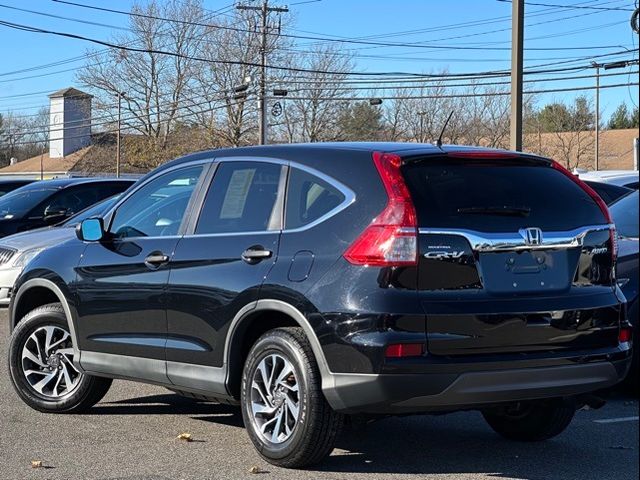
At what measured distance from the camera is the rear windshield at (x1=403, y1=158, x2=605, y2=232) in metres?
5.15

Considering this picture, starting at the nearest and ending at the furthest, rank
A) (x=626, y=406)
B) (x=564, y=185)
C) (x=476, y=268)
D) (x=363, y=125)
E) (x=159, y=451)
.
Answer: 1. (x=476, y=268)
2. (x=564, y=185)
3. (x=159, y=451)
4. (x=626, y=406)
5. (x=363, y=125)

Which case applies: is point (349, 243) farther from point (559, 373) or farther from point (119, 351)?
point (119, 351)

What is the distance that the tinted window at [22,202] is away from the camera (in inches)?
562

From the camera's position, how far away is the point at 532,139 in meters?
57.7

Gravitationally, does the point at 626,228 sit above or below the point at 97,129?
below

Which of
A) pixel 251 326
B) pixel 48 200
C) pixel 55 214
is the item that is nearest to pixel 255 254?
pixel 251 326

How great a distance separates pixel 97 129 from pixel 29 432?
7113 centimetres

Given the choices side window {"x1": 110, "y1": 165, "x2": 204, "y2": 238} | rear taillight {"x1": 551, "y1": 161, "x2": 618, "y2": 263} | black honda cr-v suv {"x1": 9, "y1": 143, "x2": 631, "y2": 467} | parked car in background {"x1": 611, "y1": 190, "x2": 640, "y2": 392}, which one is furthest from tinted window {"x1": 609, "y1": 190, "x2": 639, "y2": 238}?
side window {"x1": 110, "y1": 165, "x2": 204, "y2": 238}

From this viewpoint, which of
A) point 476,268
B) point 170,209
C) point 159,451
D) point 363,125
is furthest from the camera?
point 363,125

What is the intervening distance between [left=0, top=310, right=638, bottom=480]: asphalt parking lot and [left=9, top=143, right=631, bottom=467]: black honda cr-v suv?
0.28 meters

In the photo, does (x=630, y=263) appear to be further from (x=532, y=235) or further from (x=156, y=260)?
(x=156, y=260)

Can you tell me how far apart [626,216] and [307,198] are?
3238 mm

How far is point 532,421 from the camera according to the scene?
6.30m

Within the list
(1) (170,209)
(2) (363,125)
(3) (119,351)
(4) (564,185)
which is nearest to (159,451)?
(3) (119,351)
